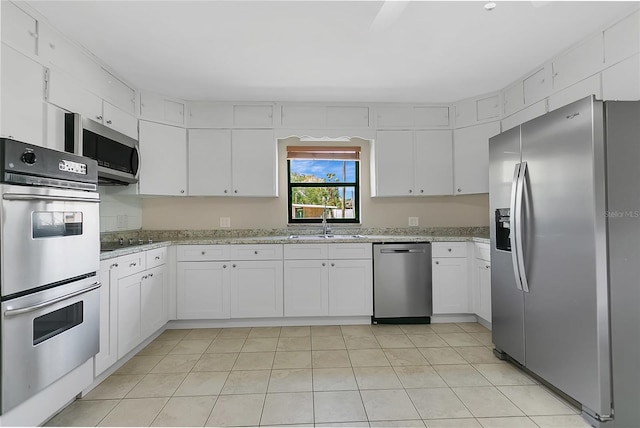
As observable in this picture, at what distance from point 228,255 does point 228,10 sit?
2161 millimetres

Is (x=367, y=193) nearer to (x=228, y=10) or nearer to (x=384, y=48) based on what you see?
(x=384, y=48)

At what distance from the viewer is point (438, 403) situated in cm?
190

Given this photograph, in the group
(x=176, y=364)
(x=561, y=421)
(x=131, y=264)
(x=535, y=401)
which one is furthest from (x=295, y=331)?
(x=561, y=421)

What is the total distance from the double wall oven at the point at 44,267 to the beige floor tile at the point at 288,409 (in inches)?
45.2

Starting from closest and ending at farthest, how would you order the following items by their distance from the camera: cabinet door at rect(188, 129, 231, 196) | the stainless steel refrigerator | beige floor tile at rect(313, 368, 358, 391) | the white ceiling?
1. the stainless steel refrigerator
2. the white ceiling
3. beige floor tile at rect(313, 368, 358, 391)
4. cabinet door at rect(188, 129, 231, 196)

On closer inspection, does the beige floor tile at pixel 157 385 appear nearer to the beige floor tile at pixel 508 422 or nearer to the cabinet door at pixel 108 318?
the cabinet door at pixel 108 318

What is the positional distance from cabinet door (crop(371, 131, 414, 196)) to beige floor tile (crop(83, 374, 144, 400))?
2848 millimetres

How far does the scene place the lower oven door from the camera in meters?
1.43

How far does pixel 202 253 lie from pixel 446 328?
8.59ft

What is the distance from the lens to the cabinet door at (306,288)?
3.27 m

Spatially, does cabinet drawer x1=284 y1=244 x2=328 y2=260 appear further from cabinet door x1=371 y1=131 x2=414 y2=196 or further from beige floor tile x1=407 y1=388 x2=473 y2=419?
beige floor tile x1=407 y1=388 x2=473 y2=419

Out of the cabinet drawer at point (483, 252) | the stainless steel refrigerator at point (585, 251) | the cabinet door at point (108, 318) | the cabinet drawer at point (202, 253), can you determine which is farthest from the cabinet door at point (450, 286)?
the cabinet door at point (108, 318)

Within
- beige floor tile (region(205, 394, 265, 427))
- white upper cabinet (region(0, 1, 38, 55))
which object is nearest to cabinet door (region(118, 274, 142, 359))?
beige floor tile (region(205, 394, 265, 427))

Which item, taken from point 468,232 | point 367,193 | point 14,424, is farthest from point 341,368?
point 468,232
